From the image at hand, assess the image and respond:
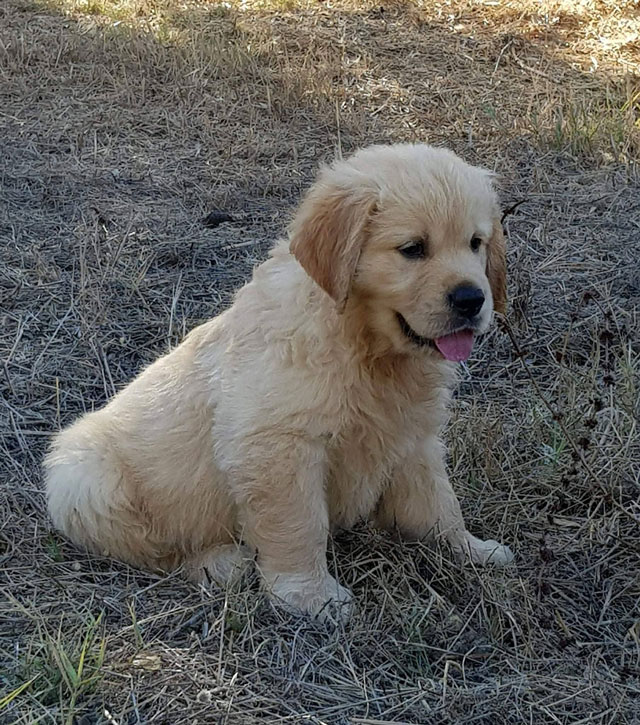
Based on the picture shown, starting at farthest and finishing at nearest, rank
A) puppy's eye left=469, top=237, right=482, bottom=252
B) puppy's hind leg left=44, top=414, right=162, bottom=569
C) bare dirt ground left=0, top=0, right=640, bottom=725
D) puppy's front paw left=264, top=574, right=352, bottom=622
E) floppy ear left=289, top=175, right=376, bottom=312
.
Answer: puppy's hind leg left=44, top=414, right=162, bottom=569
puppy's front paw left=264, top=574, right=352, bottom=622
puppy's eye left=469, top=237, right=482, bottom=252
floppy ear left=289, top=175, right=376, bottom=312
bare dirt ground left=0, top=0, right=640, bottom=725

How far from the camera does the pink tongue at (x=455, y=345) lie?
123 inches

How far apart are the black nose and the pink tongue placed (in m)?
0.11

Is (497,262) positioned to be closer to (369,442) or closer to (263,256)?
(369,442)

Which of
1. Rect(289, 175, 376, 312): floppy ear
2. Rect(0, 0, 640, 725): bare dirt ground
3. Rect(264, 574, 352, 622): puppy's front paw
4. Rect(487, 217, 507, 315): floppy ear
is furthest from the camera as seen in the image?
Rect(487, 217, 507, 315): floppy ear

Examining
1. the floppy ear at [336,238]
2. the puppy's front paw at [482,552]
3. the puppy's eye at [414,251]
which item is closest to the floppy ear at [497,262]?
the puppy's eye at [414,251]

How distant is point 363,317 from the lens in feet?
10.5

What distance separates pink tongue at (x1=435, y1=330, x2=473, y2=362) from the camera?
312 centimetres

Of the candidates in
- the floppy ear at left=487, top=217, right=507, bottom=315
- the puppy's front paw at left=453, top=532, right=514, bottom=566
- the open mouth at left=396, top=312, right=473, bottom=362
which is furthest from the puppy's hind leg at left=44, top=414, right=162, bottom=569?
the floppy ear at left=487, top=217, right=507, bottom=315

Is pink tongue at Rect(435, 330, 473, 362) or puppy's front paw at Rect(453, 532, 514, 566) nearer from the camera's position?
Result: pink tongue at Rect(435, 330, 473, 362)

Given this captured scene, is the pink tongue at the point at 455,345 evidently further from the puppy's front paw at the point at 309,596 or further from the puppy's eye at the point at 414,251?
the puppy's front paw at the point at 309,596

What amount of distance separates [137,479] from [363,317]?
1107 mm

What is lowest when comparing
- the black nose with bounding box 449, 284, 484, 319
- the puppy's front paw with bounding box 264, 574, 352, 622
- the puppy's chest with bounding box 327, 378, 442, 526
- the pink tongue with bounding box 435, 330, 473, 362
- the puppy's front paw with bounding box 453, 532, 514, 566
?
the puppy's front paw with bounding box 453, 532, 514, 566

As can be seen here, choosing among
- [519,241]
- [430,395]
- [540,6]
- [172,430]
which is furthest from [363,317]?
[540,6]

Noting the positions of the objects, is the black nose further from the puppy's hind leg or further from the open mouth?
the puppy's hind leg
